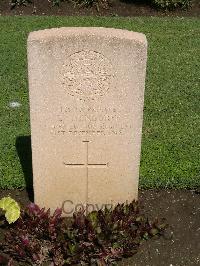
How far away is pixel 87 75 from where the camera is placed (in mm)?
4426

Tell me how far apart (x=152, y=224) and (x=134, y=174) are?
Result: 52cm

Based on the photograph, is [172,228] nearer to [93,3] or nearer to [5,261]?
[5,261]

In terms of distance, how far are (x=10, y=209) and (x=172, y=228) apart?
1551 millimetres

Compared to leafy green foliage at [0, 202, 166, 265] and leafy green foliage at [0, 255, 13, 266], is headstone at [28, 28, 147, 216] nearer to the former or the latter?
leafy green foliage at [0, 202, 166, 265]

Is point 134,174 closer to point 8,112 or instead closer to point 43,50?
point 43,50

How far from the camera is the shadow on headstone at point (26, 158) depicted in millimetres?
5760

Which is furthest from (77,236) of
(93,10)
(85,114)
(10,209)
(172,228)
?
(93,10)

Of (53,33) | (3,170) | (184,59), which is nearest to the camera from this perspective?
(53,33)

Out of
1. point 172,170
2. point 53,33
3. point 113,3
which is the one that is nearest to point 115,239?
point 172,170

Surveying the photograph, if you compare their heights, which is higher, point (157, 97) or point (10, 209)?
point (10, 209)

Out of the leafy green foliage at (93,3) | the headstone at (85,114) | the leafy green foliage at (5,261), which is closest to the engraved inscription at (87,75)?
the headstone at (85,114)

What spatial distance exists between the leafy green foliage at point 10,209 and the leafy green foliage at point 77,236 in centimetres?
13

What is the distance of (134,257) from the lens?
4918 millimetres

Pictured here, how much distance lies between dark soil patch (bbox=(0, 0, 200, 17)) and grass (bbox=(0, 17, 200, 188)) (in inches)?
23.8
